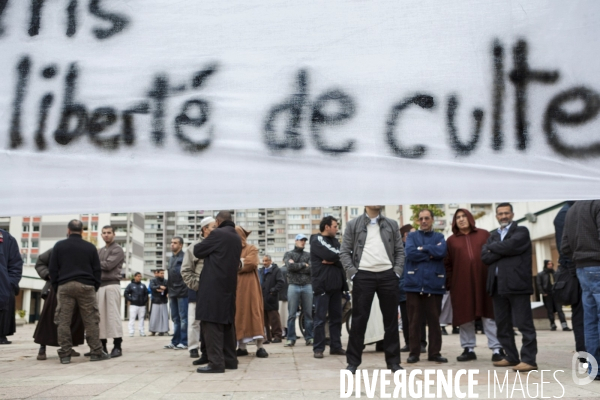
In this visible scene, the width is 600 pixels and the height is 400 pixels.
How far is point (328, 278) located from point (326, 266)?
0.18 metres

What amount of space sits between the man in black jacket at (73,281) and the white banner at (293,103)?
6059 millimetres

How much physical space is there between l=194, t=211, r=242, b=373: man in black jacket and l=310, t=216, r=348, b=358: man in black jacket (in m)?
2.34

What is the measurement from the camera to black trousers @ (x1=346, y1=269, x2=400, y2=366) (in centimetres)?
626

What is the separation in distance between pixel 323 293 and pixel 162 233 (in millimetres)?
185356

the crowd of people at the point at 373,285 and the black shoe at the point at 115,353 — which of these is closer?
the crowd of people at the point at 373,285

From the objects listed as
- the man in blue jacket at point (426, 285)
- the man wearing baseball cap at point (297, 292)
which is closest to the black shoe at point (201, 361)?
the man in blue jacket at point (426, 285)

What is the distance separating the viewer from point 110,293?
9.16 metres

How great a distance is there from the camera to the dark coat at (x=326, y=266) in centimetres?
902

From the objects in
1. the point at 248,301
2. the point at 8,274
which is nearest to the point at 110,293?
the point at 8,274

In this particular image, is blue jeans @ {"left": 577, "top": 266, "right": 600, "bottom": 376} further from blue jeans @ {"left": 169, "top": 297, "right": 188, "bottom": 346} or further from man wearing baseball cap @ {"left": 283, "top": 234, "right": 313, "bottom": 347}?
blue jeans @ {"left": 169, "top": 297, "right": 188, "bottom": 346}

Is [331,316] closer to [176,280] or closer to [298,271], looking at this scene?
[298,271]

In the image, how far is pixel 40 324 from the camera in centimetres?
906

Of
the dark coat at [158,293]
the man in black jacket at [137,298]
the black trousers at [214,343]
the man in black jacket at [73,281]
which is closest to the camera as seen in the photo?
the black trousers at [214,343]

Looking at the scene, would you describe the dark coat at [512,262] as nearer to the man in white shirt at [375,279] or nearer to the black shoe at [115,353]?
the man in white shirt at [375,279]
